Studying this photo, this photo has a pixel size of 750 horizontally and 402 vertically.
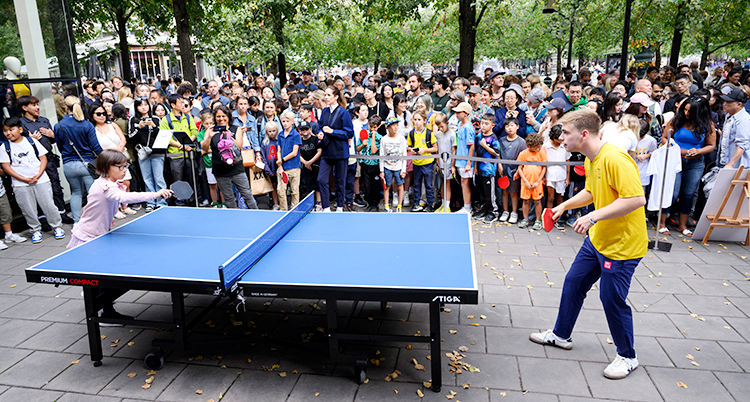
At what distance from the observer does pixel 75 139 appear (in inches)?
336

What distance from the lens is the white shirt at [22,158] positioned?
26.1ft

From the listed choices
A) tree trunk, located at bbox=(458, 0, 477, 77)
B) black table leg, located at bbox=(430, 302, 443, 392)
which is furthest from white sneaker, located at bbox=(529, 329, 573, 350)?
tree trunk, located at bbox=(458, 0, 477, 77)

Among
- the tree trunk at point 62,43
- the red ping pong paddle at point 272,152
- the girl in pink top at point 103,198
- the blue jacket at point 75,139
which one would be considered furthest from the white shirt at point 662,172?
the tree trunk at point 62,43

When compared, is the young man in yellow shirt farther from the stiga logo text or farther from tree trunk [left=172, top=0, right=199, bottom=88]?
tree trunk [left=172, top=0, right=199, bottom=88]

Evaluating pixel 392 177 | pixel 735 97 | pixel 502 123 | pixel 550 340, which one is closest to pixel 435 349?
pixel 550 340

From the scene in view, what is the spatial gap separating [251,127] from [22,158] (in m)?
3.57

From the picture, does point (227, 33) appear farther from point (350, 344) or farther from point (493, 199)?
point (350, 344)

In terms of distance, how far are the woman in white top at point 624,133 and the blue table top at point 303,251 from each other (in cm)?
308

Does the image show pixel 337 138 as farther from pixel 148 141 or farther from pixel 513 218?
pixel 148 141

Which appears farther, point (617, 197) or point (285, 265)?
point (285, 265)

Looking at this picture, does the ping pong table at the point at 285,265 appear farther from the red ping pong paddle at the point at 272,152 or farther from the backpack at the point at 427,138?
the backpack at the point at 427,138

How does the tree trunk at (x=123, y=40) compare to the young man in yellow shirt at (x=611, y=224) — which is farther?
the tree trunk at (x=123, y=40)

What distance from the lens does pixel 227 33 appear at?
16.6m

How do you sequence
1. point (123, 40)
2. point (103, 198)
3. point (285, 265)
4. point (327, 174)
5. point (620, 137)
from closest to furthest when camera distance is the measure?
point (285, 265)
point (103, 198)
point (620, 137)
point (327, 174)
point (123, 40)
